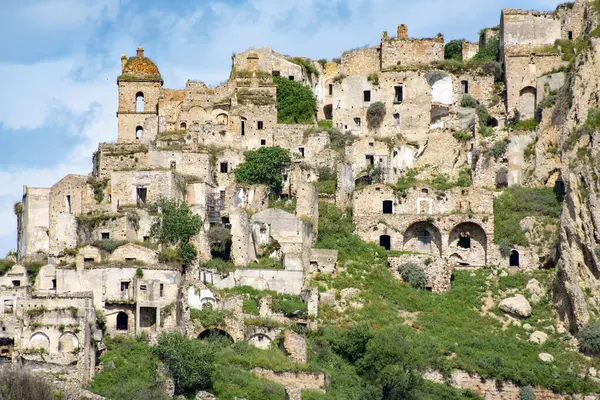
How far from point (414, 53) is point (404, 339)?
26.0 m

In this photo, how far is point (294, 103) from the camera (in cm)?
8862

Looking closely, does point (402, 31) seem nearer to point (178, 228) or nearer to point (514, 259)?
point (514, 259)

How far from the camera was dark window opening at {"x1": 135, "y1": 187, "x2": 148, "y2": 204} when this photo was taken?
7756cm

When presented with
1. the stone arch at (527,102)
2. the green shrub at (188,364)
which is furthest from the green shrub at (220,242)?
the stone arch at (527,102)

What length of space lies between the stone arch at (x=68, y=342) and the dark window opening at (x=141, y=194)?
13.5 metres

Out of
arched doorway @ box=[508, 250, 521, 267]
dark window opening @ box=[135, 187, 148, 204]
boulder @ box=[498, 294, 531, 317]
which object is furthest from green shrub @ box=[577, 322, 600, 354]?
dark window opening @ box=[135, 187, 148, 204]

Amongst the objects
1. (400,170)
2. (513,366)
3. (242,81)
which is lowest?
(513,366)

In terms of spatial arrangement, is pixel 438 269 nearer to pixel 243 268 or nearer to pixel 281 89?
pixel 243 268

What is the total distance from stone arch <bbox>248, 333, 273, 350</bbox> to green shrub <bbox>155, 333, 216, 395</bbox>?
3636 millimetres

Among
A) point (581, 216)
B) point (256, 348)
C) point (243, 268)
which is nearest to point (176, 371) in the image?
point (256, 348)

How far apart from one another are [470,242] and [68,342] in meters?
22.5

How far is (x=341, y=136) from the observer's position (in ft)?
282

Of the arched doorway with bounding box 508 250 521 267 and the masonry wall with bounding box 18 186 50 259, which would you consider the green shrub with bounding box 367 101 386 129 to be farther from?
the masonry wall with bounding box 18 186 50 259

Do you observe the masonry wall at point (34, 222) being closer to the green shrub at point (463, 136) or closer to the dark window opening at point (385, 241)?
the dark window opening at point (385, 241)
